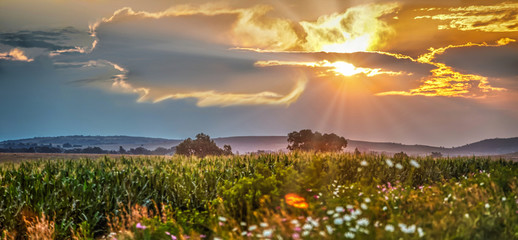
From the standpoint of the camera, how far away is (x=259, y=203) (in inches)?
320

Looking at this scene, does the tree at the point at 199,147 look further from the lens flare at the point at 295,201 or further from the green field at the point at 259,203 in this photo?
the lens flare at the point at 295,201

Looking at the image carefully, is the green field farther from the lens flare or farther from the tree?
→ the tree

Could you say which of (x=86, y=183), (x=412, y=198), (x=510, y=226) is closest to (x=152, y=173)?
(x=86, y=183)

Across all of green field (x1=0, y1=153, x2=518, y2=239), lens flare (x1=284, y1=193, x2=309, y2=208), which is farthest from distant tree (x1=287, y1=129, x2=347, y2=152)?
lens flare (x1=284, y1=193, x2=309, y2=208)

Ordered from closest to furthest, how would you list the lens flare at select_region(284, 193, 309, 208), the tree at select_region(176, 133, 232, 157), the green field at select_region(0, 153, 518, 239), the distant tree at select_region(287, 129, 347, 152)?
the green field at select_region(0, 153, 518, 239), the lens flare at select_region(284, 193, 309, 208), the tree at select_region(176, 133, 232, 157), the distant tree at select_region(287, 129, 347, 152)

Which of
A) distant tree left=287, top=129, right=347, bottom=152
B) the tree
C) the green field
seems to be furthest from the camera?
distant tree left=287, top=129, right=347, bottom=152

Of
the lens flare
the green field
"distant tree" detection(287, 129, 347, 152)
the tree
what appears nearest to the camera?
the green field

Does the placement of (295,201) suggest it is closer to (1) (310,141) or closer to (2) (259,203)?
(2) (259,203)

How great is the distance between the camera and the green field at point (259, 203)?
228 inches

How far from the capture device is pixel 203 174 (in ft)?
42.5

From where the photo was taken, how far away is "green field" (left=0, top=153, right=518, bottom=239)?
579 centimetres

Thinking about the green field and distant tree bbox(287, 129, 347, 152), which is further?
distant tree bbox(287, 129, 347, 152)

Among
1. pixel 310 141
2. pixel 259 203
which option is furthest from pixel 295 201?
pixel 310 141

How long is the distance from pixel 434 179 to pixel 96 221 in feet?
43.7
